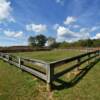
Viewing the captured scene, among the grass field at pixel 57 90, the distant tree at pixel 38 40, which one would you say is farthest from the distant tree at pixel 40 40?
the grass field at pixel 57 90

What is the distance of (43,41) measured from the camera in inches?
3802

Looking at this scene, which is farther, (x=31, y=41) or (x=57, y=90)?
(x=31, y=41)

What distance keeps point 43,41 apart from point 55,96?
9312 cm

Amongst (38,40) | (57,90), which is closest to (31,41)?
(38,40)

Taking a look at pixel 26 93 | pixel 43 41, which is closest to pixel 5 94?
pixel 26 93

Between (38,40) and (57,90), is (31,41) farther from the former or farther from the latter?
(57,90)

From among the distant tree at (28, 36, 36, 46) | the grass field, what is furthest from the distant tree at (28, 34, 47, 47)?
the grass field

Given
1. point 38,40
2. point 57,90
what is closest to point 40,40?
point 38,40

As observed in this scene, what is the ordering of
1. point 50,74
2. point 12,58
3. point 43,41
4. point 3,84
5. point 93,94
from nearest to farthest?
1. point 93,94
2. point 50,74
3. point 3,84
4. point 12,58
5. point 43,41

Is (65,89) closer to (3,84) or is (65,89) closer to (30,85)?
(30,85)

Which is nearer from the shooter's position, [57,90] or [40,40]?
[57,90]

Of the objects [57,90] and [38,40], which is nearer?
[57,90]

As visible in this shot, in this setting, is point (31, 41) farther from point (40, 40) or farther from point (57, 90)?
point (57, 90)

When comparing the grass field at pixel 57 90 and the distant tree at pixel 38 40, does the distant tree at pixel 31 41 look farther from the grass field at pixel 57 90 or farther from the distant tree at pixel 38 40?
the grass field at pixel 57 90
